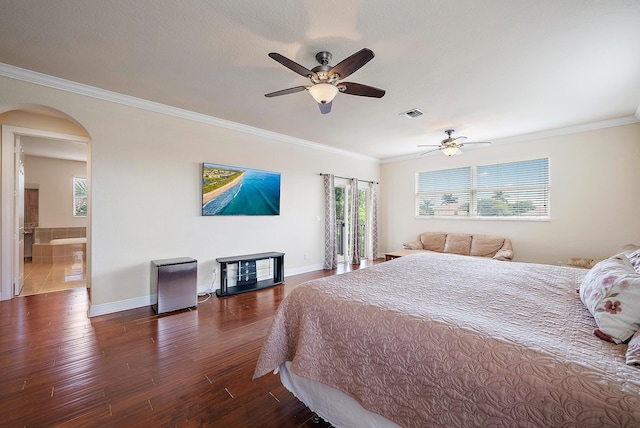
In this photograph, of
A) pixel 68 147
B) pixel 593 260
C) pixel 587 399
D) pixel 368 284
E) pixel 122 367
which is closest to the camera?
pixel 587 399

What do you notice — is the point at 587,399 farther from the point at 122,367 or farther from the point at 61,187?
the point at 61,187

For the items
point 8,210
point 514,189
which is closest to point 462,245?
point 514,189

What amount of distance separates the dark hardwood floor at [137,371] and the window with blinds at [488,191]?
4806 millimetres

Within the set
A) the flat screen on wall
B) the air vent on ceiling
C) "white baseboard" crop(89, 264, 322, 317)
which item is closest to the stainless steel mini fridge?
"white baseboard" crop(89, 264, 322, 317)

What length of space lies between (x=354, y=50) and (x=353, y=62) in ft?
1.65

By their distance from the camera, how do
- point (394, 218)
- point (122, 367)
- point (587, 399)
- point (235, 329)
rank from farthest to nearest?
point (394, 218) < point (235, 329) < point (122, 367) < point (587, 399)

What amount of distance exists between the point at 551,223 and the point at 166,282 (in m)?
6.35

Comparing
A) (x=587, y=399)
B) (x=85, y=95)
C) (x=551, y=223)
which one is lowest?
(x=587, y=399)

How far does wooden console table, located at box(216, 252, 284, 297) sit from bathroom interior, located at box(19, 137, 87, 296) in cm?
328

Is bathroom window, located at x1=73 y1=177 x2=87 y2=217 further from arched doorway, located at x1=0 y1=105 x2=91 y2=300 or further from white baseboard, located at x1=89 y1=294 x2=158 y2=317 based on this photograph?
white baseboard, located at x1=89 y1=294 x2=158 y2=317

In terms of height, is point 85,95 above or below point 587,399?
above

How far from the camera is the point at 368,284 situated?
2.00 m

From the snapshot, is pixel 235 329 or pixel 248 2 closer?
pixel 248 2

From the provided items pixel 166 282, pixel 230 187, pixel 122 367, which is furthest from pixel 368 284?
pixel 230 187
